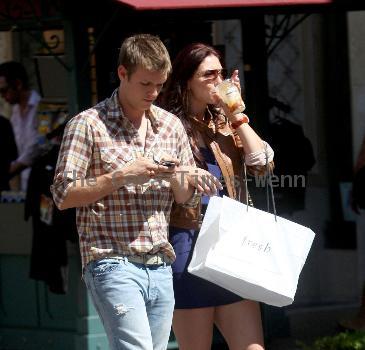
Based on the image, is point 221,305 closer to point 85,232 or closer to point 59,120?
point 85,232

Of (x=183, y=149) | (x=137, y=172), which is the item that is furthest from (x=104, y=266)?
(x=183, y=149)

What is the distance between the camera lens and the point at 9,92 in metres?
6.84

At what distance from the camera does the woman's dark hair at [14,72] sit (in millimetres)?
6773

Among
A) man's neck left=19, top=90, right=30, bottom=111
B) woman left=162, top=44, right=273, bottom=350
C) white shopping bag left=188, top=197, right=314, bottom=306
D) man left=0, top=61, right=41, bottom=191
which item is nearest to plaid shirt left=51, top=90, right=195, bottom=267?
white shopping bag left=188, top=197, right=314, bottom=306

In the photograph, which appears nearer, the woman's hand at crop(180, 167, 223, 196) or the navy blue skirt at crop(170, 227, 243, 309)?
the woman's hand at crop(180, 167, 223, 196)

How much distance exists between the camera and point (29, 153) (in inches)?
264

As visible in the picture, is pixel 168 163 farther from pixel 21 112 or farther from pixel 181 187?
pixel 21 112

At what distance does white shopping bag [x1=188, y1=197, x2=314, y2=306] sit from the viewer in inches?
163

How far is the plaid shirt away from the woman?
0.34 m

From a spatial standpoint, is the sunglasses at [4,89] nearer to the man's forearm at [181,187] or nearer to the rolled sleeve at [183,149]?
the rolled sleeve at [183,149]

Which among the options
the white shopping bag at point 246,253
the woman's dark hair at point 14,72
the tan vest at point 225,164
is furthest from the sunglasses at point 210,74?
the woman's dark hair at point 14,72

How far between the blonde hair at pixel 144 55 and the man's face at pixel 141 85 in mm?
19

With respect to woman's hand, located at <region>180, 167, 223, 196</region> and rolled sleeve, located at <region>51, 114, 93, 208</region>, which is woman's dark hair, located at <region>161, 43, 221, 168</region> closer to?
woman's hand, located at <region>180, 167, 223, 196</region>

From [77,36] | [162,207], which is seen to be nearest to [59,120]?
[77,36]
